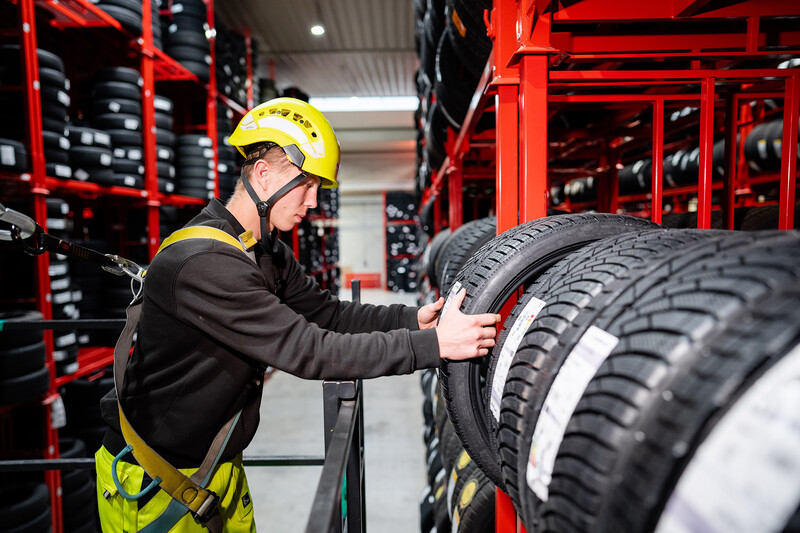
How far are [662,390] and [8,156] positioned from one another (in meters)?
3.65

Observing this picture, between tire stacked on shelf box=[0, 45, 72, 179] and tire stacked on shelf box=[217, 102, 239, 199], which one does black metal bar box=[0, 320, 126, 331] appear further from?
tire stacked on shelf box=[217, 102, 239, 199]

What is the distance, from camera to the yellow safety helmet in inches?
64.7

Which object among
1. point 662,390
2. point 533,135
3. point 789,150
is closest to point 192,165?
point 533,135

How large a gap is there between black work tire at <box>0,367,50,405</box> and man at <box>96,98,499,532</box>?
71.4 inches

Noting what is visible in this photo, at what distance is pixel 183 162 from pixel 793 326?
601 cm

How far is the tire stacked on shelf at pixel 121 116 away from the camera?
4.17 m

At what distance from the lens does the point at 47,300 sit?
325cm

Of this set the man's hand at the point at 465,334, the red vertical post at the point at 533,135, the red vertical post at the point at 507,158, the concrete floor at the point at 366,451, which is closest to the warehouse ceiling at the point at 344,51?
the concrete floor at the point at 366,451

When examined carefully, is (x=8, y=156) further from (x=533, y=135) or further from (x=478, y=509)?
(x=478, y=509)

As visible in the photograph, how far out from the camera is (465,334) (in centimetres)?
121

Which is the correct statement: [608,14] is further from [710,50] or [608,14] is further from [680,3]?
[710,50]

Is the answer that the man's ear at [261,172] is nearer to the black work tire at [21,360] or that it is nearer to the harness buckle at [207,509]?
the harness buckle at [207,509]

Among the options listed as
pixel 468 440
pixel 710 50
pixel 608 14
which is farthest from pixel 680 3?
pixel 468 440

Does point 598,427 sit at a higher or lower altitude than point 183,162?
lower
